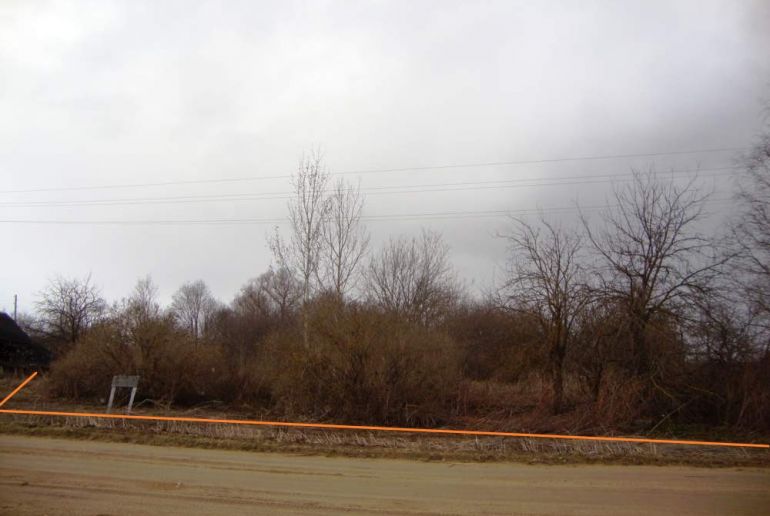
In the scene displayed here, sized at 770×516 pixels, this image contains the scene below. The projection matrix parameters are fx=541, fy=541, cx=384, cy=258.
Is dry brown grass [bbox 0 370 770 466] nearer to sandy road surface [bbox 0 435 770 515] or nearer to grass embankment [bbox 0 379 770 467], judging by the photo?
grass embankment [bbox 0 379 770 467]

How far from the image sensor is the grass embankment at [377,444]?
1177cm

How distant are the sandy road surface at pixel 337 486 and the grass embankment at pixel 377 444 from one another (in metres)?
0.73

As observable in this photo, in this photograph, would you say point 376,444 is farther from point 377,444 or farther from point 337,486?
point 337,486

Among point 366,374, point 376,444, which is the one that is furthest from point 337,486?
point 366,374

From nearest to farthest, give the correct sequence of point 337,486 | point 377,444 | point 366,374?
1. point 337,486
2. point 377,444
3. point 366,374

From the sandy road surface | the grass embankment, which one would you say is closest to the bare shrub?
the grass embankment

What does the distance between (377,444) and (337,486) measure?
489 cm

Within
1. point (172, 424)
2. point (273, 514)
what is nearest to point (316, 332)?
point (172, 424)

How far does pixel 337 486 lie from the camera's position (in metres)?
9.05

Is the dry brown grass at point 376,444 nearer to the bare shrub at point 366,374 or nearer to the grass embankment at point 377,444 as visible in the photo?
the grass embankment at point 377,444

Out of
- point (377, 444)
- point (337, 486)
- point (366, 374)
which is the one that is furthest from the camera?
point (366, 374)

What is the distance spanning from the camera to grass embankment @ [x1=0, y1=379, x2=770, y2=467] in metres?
11.8

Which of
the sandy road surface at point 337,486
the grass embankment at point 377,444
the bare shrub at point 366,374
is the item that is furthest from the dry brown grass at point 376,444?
the bare shrub at point 366,374

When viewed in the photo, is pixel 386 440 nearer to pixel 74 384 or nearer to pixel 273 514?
pixel 273 514
